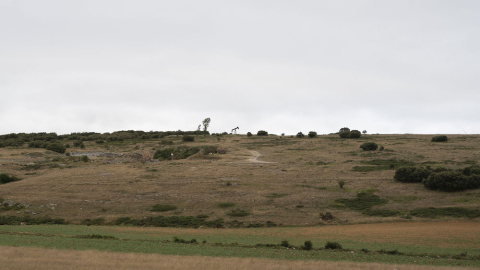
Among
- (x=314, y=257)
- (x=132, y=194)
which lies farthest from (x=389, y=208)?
(x=132, y=194)

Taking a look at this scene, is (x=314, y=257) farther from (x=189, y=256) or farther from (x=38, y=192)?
(x=38, y=192)

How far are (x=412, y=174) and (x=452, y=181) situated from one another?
15.9 ft

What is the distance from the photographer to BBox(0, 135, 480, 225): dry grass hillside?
37500 millimetres

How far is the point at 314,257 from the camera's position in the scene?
2164cm

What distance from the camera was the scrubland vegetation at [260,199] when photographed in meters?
26.0

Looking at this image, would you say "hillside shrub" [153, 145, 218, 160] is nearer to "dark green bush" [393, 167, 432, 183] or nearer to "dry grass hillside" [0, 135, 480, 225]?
"dry grass hillside" [0, 135, 480, 225]

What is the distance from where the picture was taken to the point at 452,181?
40.1 meters

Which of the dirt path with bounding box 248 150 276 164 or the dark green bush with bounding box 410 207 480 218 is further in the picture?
the dirt path with bounding box 248 150 276 164

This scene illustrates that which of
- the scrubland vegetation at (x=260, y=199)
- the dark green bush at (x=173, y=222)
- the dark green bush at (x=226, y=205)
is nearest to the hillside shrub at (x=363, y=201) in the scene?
the scrubland vegetation at (x=260, y=199)

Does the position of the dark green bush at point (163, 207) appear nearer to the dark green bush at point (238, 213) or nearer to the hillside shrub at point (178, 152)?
the dark green bush at point (238, 213)

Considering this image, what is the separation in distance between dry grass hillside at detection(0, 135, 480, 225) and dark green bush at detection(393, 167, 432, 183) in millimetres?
1102

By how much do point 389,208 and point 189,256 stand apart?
73.5ft

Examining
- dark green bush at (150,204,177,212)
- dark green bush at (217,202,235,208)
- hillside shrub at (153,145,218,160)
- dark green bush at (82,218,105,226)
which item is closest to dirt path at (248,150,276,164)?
hillside shrub at (153,145,218,160)

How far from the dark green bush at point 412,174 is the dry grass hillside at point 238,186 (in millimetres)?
1102
